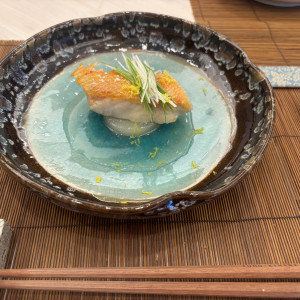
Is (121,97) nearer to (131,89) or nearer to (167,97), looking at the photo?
(131,89)

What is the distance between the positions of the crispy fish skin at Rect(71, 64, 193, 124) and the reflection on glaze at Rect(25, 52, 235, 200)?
94 millimetres

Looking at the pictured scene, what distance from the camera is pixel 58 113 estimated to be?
1822 mm

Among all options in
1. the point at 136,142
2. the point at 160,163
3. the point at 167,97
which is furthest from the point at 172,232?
the point at 167,97

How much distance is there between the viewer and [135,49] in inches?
88.7

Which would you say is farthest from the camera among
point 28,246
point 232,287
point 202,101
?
point 202,101

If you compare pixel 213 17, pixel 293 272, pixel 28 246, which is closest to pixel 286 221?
pixel 293 272

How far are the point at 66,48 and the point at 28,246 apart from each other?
1446 mm

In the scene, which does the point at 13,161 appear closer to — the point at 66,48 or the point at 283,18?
the point at 66,48

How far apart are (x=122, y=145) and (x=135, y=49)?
931 millimetres

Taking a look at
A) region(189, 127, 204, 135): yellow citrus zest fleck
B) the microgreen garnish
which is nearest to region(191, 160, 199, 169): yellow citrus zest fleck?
region(189, 127, 204, 135): yellow citrus zest fleck

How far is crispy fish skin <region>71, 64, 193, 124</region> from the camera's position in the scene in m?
1.78

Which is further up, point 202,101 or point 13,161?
point 13,161

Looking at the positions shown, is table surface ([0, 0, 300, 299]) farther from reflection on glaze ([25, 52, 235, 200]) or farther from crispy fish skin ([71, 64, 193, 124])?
crispy fish skin ([71, 64, 193, 124])

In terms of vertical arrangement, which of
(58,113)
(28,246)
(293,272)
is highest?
(58,113)
